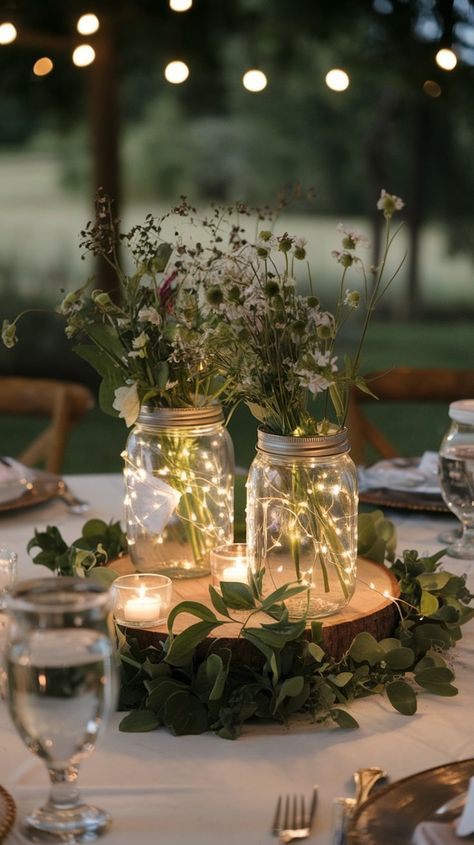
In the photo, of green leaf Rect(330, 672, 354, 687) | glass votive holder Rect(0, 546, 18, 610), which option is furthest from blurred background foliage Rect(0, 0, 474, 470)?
green leaf Rect(330, 672, 354, 687)

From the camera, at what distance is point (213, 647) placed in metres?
1.25

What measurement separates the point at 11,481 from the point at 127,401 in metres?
0.72

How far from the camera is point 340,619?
1306 mm

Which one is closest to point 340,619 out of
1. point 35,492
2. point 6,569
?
point 6,569

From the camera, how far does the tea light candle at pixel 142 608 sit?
1.30 metres

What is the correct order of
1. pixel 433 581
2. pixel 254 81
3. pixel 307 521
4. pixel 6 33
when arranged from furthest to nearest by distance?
pixel 6 33
pixel 254 81
pixel 433 581
pixel 307 521

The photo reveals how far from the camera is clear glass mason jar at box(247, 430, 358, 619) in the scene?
133 centimetres

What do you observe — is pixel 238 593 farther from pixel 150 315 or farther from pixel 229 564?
pixel 150 315

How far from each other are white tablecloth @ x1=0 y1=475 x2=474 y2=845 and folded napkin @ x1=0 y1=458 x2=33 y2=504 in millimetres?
913

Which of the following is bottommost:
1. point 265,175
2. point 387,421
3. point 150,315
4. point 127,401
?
point 387,421

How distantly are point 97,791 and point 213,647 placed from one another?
25 cm

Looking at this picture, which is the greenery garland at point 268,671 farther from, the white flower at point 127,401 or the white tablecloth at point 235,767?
the white flower at point 127,401

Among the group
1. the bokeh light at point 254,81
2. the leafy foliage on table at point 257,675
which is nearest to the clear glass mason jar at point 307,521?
the leafy foliage on table at point 257,675

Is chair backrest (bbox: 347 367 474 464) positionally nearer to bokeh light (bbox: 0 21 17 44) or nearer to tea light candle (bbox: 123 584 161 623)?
bokeh light (bbox: 0 21 17 44)
